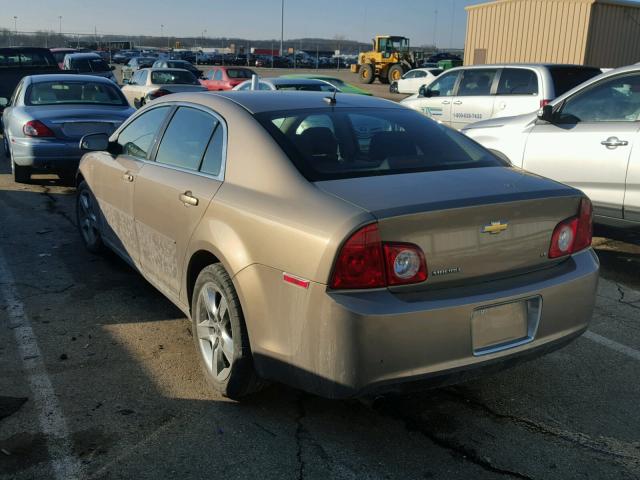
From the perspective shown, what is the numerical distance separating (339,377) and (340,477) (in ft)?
1.47

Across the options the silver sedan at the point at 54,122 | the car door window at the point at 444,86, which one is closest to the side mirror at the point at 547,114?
the silver sedan at the point at 54,122

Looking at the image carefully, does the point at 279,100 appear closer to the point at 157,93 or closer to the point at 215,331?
the point at 215,331

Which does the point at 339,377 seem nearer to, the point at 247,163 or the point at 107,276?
the point at 247,163

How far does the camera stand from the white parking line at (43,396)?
9.40 feet

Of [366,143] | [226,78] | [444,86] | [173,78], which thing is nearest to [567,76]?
[444,86]

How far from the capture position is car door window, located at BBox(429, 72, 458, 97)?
12281 mm

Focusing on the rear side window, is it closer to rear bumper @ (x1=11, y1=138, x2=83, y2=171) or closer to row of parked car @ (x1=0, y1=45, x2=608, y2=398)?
rear bumper @ (x1=11, y1=138, x2=83, y2=171)

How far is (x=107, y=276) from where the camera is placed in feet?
18.0

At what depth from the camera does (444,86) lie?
12508 millimetres

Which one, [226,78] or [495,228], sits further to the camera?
[226,78]

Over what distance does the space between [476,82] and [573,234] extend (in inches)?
359

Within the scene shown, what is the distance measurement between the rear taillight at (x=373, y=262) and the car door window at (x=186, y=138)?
58.7 inches

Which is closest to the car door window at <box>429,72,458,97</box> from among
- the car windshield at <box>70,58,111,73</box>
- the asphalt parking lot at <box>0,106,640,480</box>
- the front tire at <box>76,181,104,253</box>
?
the front tire at <box>76,181,104,253</box>

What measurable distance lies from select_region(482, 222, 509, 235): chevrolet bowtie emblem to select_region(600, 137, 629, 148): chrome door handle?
11.4 feet
